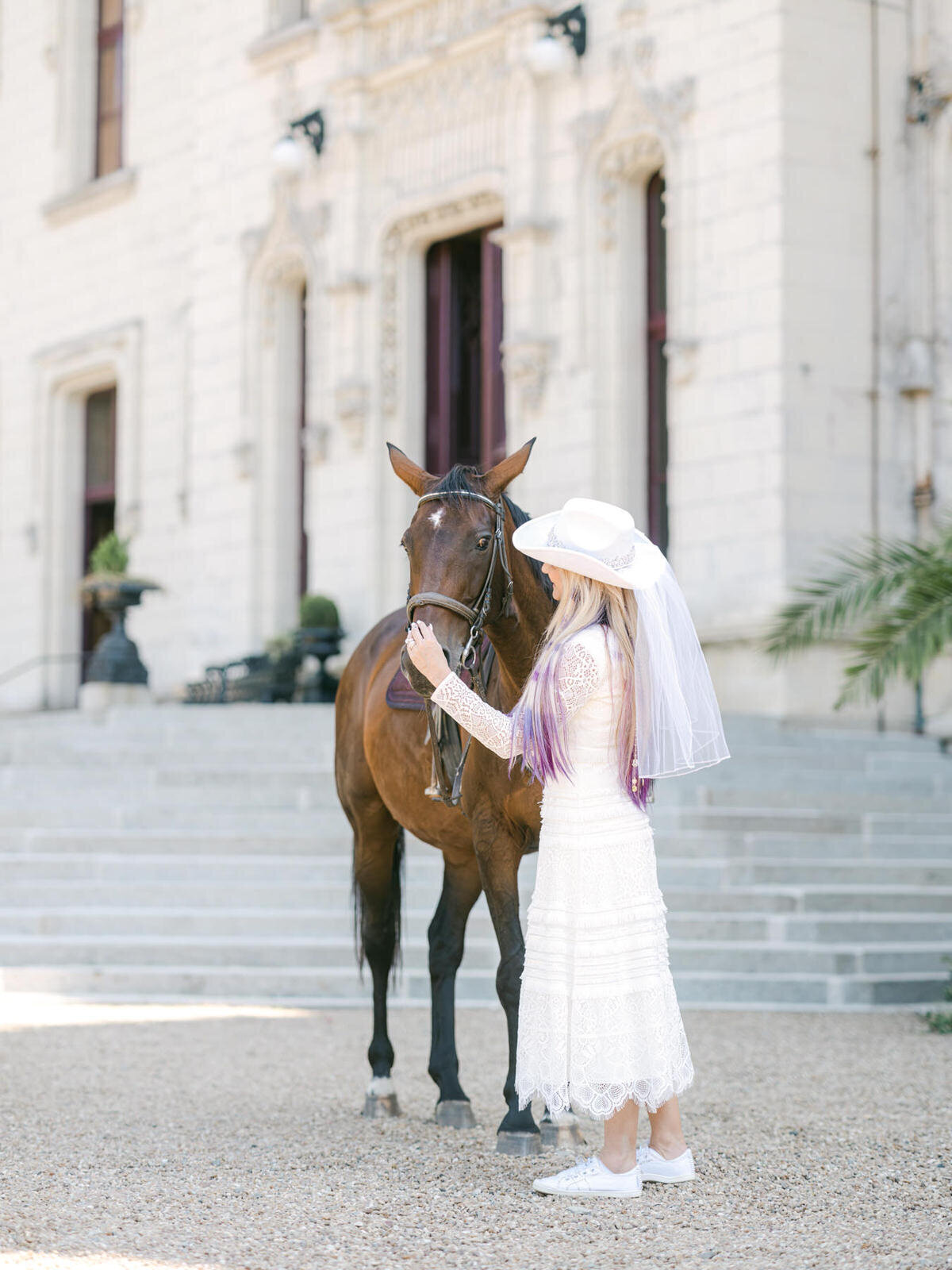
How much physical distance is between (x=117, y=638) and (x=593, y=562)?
Answer: 12.5 meters

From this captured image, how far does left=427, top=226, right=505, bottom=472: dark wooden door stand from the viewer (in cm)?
1702

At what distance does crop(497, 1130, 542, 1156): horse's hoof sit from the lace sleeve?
131 cm

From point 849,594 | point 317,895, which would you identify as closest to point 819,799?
point 849,594

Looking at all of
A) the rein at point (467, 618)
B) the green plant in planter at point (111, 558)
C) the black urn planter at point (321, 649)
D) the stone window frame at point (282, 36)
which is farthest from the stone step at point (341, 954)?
the stone window frame at point (282, 36)

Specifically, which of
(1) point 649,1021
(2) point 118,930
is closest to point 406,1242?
(1) point 649,1021

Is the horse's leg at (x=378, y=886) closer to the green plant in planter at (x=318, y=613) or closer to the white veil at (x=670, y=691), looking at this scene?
the white veil at (x=670, y=691)

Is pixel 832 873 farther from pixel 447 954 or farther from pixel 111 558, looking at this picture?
pixel 111 558

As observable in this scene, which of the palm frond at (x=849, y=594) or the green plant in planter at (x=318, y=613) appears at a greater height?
the green plant in planter at (x=318, y=613)

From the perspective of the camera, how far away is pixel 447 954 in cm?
584

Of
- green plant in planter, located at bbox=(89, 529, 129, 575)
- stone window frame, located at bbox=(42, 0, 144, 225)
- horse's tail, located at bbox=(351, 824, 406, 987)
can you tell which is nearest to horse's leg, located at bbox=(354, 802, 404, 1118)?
horse's tail, located at bbox=(351, 824, 406, 987)

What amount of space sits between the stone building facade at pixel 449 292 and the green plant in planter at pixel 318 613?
40cm

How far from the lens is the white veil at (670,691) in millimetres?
4270

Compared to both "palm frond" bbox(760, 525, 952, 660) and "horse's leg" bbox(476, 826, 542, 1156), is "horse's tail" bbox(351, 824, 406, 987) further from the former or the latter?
"palm frond" bbox(760, 525, 952, 660)

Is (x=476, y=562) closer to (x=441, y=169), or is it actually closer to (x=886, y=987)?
(x=886, y=987)
